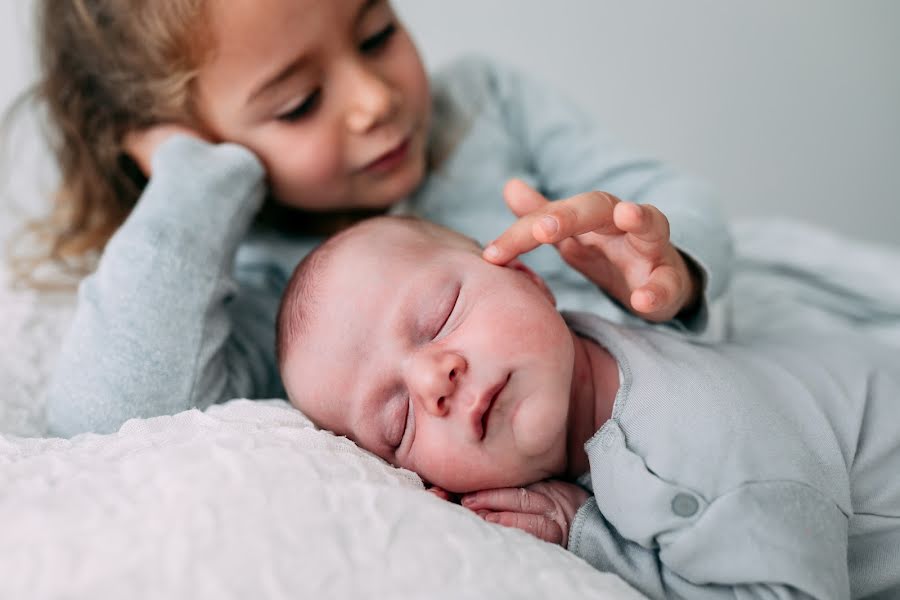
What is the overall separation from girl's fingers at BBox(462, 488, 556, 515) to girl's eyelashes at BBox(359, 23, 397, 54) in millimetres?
666

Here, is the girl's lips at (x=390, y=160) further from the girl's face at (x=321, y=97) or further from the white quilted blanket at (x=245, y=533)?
the white quilted blanket at (x=245, y=533)

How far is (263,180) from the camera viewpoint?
3.93 ft

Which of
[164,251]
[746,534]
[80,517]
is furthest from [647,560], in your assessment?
[164,251]

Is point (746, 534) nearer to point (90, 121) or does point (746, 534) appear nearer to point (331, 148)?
point (331, 148)

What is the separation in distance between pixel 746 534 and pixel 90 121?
1.13m

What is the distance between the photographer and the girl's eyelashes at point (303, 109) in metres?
1.12

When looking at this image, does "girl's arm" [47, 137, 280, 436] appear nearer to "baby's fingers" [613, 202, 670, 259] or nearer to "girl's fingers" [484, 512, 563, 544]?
"girl's fingers" [484, 512, 563, 544]

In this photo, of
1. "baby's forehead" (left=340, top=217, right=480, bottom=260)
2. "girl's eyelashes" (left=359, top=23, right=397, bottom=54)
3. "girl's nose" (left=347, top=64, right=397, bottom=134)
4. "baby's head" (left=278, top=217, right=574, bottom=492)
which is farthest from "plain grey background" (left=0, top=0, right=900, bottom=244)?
"baby's head" (left=278, top=217, right=574, bottom=492)

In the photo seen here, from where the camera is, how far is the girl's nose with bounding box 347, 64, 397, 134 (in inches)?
43.6

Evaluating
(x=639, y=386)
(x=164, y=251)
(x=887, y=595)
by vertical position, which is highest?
(x=164, y=251)

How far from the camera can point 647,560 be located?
78cm

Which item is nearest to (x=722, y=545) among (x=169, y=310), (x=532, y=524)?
(x=532, y=524)

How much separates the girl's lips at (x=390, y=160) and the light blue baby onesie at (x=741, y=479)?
1.49ft

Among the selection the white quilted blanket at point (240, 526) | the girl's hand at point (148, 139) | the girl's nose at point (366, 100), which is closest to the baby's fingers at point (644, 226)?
the white quilted blanket at point (240, 526)
